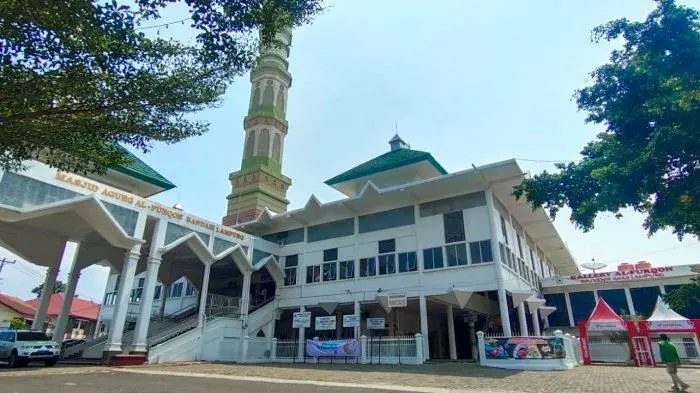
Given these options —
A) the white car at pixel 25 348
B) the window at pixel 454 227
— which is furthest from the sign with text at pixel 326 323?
the white car at pixel 25 348

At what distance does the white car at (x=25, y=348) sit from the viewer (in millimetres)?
15312

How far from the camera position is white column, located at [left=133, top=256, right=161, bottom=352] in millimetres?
17312

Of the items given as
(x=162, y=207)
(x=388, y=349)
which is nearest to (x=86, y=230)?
(x=162, y=207)

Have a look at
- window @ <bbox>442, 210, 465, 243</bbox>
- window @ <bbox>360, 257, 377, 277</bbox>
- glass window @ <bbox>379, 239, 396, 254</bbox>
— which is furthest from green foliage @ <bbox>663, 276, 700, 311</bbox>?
window @ <bbox>360, 257, 377, 277</bbox>

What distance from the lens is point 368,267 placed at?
22.7 meters

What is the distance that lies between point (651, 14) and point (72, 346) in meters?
29.5

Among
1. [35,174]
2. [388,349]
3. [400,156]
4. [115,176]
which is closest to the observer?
[35,174]

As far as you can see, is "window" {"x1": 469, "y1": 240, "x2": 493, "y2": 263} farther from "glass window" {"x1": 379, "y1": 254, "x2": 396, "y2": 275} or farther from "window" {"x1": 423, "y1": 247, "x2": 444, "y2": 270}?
"glass window" {"x1": 379, "y1": 254, "x2": 396, "y2": 275}

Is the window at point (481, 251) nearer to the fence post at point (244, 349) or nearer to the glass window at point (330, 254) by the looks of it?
the glass window at point (330, 254)

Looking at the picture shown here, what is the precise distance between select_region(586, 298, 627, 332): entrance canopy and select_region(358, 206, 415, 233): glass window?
9592mm

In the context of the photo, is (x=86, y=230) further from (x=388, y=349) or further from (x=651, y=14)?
(x=651, y=14)

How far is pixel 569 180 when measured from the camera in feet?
38.7

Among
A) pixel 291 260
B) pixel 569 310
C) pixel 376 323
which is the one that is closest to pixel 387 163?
pixel 291 260

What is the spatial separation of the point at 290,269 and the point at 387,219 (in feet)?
24.6
